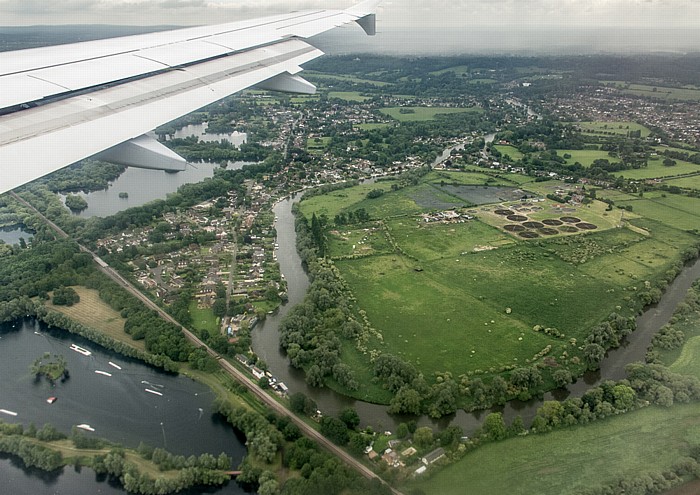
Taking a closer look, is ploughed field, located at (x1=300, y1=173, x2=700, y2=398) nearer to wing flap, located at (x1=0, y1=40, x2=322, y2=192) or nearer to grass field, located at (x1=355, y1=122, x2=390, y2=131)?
wing flap, located at (x1=0, y1=40, x2=322, y2=192)

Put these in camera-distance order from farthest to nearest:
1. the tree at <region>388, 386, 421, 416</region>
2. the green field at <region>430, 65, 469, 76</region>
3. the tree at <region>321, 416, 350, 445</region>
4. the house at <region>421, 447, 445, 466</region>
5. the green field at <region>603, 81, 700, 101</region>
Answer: the green field at <region>430, 65, 469, 76</region> < the green field at <region>603, 81, 700, 101</region> < the tree at <region>388, 386, 421, 416</region> < the tree at <region>321, 416, 350, 445</region> < the house at <region>421, 447, 445, 466</region>

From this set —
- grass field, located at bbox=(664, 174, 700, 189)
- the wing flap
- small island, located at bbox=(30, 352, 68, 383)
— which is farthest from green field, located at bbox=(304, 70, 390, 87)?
the wing flap

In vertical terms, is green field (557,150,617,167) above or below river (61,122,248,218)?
above

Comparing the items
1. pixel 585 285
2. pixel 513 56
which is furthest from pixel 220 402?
pixel 513 56

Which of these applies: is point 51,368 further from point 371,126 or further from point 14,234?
point 371,126

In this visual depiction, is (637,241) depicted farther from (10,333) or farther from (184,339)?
(10,333)

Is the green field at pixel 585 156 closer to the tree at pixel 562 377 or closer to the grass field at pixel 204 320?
the tree at pixel 562 377

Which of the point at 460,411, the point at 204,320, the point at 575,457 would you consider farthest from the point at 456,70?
the point at 575,457
